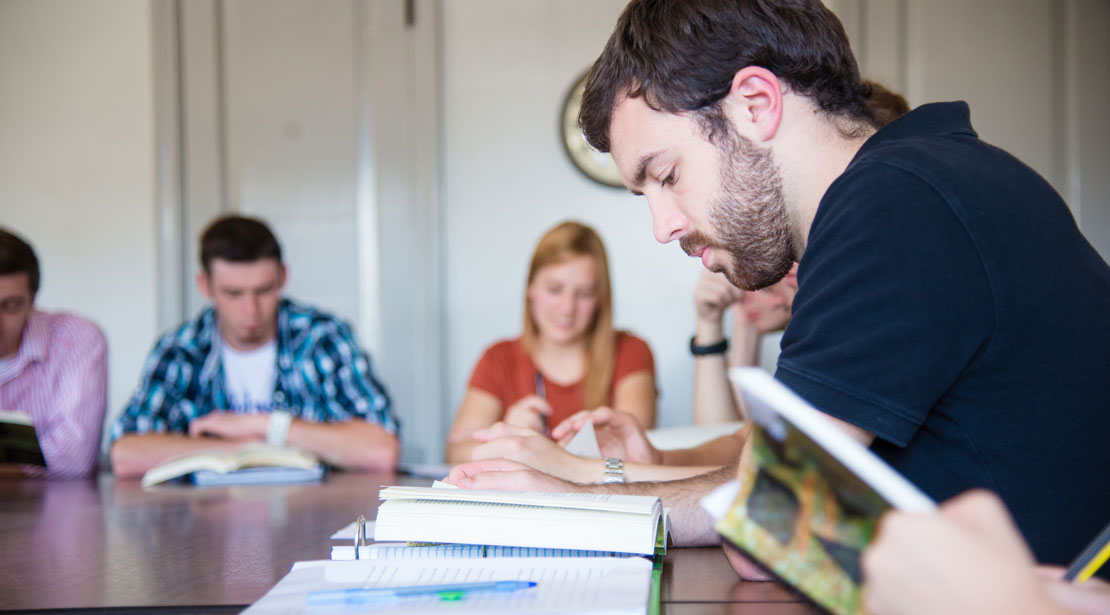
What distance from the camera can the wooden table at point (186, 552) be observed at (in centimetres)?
95

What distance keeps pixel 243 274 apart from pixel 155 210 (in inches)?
49.4

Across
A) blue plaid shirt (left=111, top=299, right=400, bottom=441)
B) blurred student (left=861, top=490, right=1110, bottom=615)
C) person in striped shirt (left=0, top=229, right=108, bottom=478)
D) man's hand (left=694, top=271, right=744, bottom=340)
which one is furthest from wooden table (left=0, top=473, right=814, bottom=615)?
man's hand (left=694, top=271, right=744, bottom=340)

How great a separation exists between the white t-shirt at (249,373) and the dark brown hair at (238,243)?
10.6 inches

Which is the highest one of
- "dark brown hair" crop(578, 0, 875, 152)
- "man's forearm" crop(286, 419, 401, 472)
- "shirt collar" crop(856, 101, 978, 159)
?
"dark brown hair" crop(578, 0, 875, 152)

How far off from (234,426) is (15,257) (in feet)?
2.66

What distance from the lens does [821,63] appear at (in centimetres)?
115

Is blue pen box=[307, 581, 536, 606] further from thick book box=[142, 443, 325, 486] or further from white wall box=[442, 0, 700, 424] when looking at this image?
white wall box=[442, 0, 700, 424]

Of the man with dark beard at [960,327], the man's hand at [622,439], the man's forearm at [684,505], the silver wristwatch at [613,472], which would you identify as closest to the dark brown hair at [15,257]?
the man's hand at [622,439]

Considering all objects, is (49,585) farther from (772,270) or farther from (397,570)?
(772,270)

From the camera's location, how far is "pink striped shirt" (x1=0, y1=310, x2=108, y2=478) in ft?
8.77

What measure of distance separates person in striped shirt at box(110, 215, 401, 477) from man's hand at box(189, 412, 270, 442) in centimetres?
14

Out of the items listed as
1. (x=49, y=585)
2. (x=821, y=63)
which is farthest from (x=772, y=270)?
(x=49, y=585)

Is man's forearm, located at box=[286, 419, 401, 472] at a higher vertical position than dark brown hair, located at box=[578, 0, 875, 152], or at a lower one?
lower

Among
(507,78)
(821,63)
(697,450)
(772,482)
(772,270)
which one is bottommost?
(697,450)
